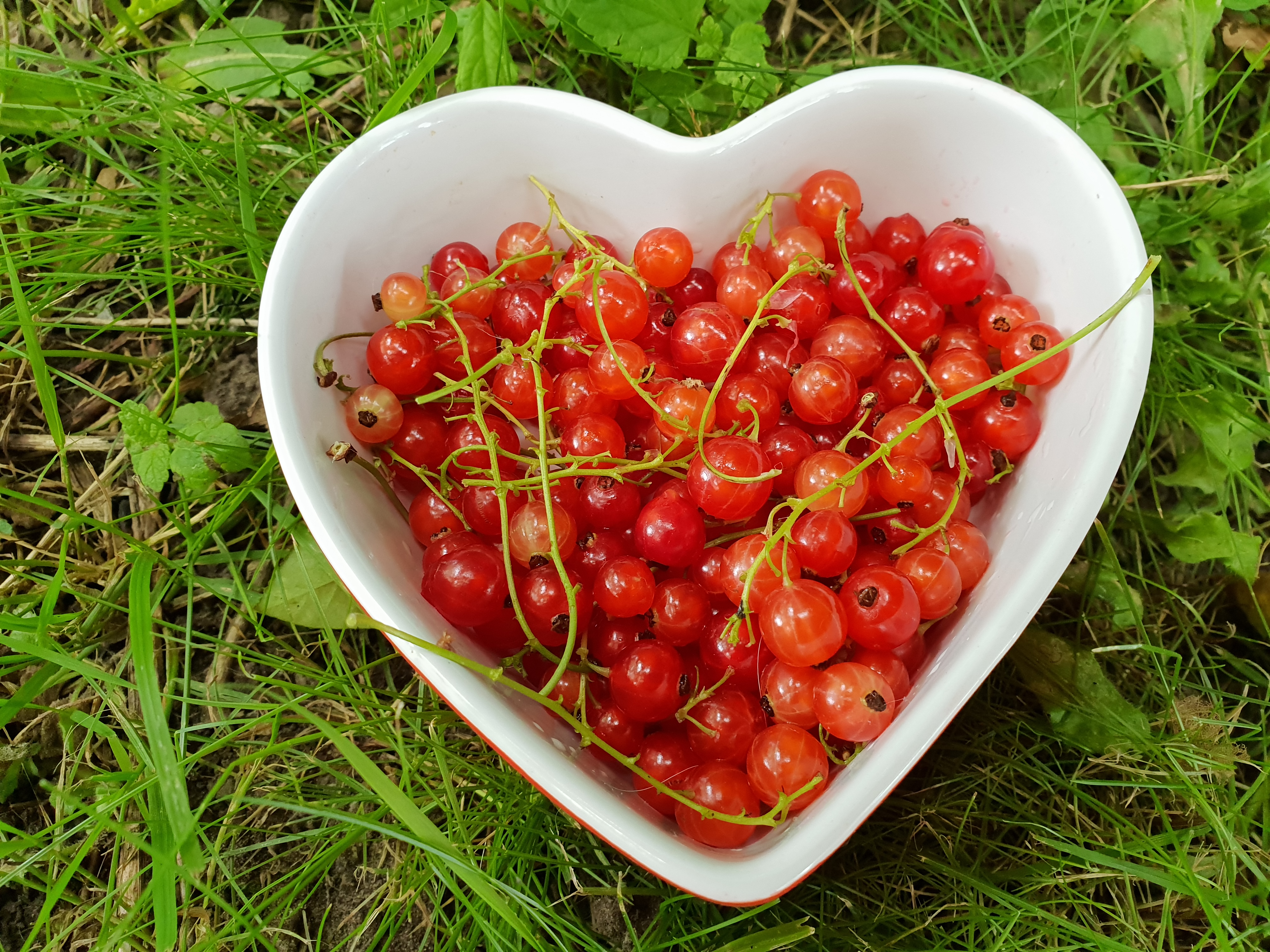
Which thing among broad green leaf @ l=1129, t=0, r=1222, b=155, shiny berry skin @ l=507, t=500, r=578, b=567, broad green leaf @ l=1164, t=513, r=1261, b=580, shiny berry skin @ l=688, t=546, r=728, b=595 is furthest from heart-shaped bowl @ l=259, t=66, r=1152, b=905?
broad green leaf @ l=1129, t=0, r=1222, b=155

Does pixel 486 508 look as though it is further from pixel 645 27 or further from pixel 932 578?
pixel 645 27

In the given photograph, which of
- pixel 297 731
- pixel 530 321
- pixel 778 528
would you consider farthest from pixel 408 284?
pixel 297 731

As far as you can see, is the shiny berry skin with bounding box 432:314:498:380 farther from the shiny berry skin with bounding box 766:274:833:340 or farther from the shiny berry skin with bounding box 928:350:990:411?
the shiny berry skin with bounding box 928:350:990:411

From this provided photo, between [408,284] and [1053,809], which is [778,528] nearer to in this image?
[408,284]

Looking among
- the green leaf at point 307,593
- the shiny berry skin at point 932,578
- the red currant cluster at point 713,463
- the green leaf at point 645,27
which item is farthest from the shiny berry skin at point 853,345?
the green leaf at point 307,593

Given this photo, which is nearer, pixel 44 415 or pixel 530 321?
pixel 530 321

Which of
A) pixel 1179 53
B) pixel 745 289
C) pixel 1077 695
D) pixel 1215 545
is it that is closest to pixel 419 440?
pixel 745 289
